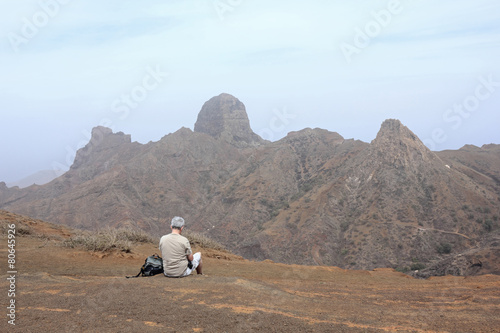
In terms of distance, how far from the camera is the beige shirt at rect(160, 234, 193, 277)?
25.8 feet

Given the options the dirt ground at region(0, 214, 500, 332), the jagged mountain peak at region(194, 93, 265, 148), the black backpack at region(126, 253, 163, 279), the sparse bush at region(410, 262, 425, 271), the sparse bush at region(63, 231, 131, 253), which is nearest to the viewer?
the dirt ground at region(0, 214, 500, 332)

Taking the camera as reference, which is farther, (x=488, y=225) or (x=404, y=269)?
(x=488, y=225)

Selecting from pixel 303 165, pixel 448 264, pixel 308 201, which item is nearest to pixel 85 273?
pixel 448 264

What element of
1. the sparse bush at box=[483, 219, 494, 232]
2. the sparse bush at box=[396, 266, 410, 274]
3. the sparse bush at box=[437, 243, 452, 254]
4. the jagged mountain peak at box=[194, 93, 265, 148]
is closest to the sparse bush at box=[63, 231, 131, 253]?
the sparse bush at box=[396, 266, 410, 274]

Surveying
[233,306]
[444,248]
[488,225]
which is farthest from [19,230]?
[488,225]

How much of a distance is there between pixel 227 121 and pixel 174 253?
292 feet

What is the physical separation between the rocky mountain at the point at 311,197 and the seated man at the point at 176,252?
20.2 m

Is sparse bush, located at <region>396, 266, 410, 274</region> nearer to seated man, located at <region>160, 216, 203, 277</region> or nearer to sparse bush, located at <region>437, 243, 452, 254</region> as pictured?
sparse bush, located at <region>437, 243, 452, 254</region>

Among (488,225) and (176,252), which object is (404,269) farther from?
(176,252)

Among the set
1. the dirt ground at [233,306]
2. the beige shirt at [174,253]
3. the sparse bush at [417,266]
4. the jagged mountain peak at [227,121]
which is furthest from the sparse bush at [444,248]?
the jagged mountain peak at [227,121]

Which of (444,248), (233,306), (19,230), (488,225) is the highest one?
(19,230)

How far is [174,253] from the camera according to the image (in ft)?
26.1

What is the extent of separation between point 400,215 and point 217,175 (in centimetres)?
4061

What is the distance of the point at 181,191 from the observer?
221 ft
